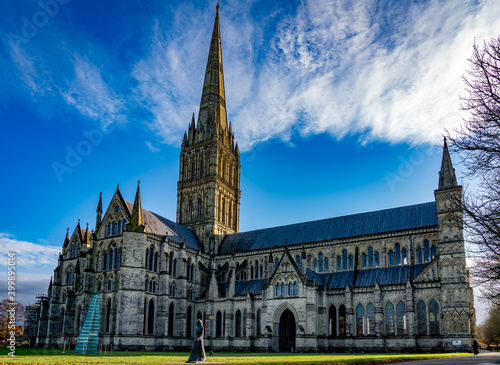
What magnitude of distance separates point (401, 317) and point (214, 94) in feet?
160

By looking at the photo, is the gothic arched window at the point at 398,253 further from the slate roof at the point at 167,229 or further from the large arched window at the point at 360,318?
the slate roof at the point at 167,229

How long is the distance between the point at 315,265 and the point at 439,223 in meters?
16.7

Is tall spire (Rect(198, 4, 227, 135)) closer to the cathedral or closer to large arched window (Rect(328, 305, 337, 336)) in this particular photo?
the cathedral

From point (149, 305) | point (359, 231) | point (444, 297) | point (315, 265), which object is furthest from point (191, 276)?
point (444, 297)

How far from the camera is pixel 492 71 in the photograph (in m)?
16.3

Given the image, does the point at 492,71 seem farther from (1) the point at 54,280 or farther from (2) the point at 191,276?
(1) the point at 54,280

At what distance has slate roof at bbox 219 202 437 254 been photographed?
53.4 m

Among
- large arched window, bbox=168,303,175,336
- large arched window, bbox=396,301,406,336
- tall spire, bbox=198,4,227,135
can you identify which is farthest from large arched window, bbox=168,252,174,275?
large arched window, bbox=396,301,406,336

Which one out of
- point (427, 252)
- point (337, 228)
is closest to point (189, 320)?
point (337, 228)

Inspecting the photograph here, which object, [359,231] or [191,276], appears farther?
[191,276]

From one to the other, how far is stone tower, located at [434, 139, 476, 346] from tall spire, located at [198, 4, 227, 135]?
38024mm

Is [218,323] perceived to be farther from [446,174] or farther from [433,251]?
[446,174]

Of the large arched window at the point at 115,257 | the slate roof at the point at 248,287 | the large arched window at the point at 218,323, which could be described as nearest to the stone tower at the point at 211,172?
the slate roof at the point at 248,287

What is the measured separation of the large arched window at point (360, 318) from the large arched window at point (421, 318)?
567 centimetres
